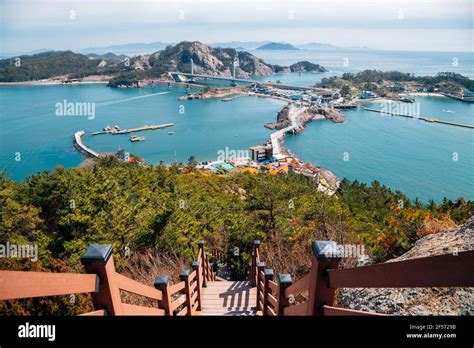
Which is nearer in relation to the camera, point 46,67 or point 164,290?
point 164,290

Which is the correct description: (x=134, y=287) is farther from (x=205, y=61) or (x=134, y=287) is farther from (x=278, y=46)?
(x=278, y=46)

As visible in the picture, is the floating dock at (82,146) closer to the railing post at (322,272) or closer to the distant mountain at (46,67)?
the railing post at (322,272)

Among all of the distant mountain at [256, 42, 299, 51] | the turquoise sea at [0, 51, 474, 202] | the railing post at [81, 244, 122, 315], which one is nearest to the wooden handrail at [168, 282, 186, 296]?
the railing post at [81, 244, 122, 315]

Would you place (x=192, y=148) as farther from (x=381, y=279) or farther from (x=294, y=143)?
(x=381, y=279)

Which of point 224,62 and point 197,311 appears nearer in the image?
point 197,311

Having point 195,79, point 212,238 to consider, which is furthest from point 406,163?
point 195,79

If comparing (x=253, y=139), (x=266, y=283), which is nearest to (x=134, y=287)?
(x=266, y=283)

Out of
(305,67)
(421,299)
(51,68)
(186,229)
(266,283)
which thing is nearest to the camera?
(266,283)
